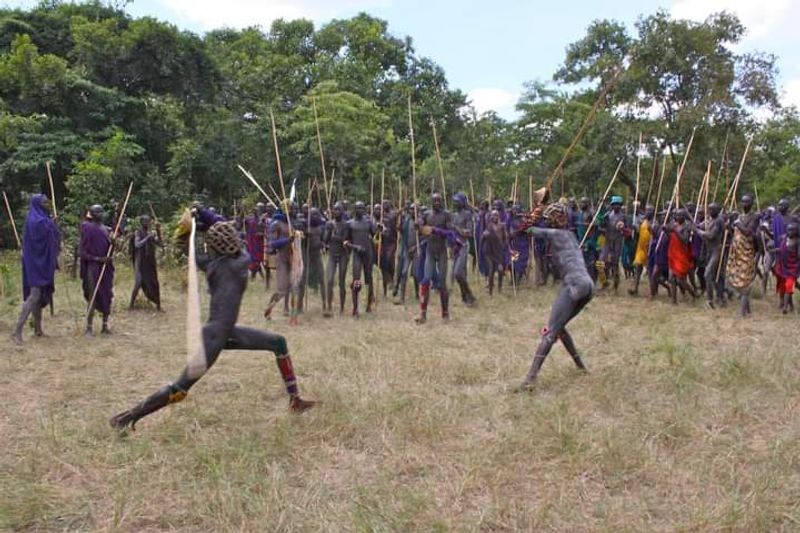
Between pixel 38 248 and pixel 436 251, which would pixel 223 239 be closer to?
pixel 38 248

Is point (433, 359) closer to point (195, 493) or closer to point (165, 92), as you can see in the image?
point (195, 493)

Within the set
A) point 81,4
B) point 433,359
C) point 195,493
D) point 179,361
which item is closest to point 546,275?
point 433,359

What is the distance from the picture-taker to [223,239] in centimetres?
529

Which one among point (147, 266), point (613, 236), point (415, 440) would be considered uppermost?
point (613, 236)

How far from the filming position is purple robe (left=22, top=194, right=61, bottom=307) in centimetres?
830

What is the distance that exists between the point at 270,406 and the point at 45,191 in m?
15.7

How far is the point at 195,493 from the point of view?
4.02 m

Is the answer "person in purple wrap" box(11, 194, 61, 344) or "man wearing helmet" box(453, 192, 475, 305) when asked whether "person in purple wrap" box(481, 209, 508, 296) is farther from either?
"person in purple wrap" box(11, 194, 61, 344)

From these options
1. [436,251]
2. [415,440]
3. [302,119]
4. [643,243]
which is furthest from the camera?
[302,119]

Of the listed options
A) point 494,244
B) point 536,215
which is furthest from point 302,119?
point 536,215

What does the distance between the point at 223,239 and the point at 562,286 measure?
9.97 feet

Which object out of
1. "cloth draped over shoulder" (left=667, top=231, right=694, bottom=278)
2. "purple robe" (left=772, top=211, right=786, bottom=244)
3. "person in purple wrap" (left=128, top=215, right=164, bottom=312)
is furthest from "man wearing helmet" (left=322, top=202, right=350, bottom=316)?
"purple robe" (left=772, top=211, right=786, bottom=244)

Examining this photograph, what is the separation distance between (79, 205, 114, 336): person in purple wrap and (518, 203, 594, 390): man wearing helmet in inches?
215

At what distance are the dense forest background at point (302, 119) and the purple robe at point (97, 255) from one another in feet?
26.0
